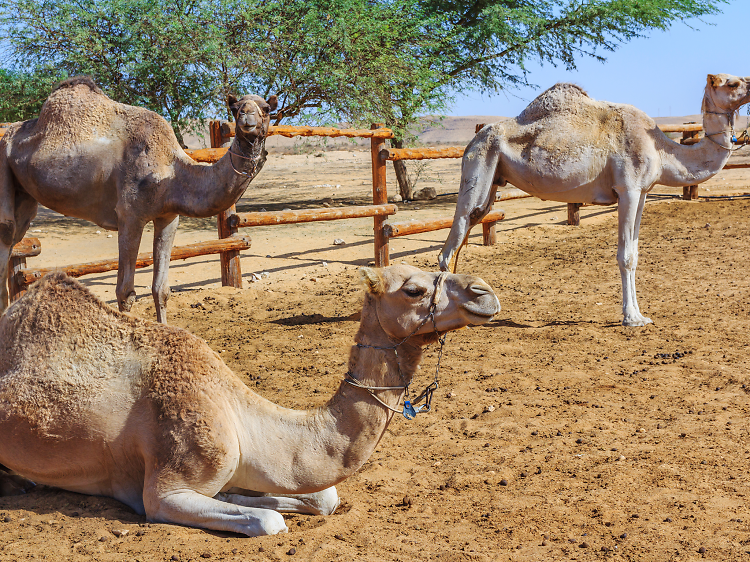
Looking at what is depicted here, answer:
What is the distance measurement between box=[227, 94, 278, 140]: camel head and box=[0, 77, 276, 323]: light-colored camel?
0.33 meters

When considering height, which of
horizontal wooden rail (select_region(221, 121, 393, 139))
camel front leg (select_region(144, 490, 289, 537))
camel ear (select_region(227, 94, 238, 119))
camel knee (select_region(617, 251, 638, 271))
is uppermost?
horizontal wooden rail (select_region(221, 121, 393, 139))

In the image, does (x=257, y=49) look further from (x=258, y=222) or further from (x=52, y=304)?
(x=52, y=304)

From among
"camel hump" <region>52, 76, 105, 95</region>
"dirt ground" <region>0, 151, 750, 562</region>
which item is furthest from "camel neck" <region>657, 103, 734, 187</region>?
"camel hump" <region>52, 76, 105, 95</region>

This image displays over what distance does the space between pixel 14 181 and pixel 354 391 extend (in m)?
4.22

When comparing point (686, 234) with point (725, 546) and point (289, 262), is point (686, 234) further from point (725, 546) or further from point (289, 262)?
point (725, 546)

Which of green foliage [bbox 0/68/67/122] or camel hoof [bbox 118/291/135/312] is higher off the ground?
green foliage [bbox 0/68/67/122]

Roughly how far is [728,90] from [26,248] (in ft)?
22.6

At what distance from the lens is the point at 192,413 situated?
10.1 feet

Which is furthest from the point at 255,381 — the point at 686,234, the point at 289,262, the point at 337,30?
the point at 337,30

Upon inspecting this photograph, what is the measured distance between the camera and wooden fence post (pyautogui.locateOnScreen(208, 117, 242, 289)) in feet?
29.5

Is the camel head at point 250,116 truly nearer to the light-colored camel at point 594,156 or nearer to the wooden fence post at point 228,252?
the light-colored camel at point 594,156

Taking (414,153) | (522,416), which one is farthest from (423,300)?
(414,153)

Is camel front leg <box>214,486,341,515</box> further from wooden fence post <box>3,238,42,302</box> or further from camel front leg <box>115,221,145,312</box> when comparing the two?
wooden fence post <box>3,238,42,302</box>

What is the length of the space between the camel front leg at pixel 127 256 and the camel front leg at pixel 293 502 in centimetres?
302
